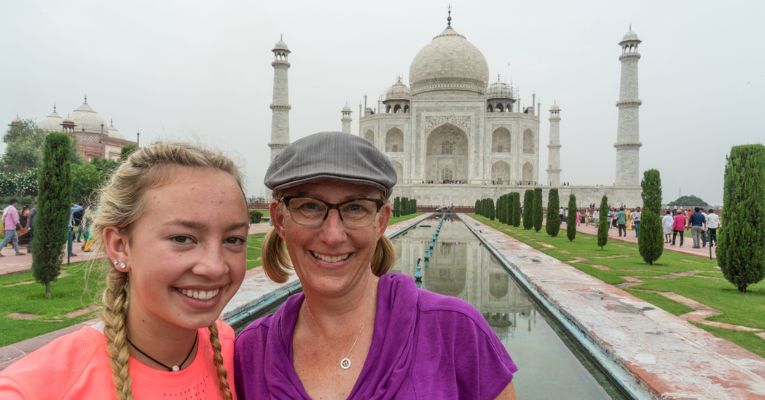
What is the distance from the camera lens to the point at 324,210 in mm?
1024

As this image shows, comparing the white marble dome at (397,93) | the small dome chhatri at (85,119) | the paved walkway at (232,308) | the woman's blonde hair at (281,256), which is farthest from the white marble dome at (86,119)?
the woman's blonde hair at (281,256)

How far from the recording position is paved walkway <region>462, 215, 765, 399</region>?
221 cm

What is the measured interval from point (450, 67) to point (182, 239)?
114 feet

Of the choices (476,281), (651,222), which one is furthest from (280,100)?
(476,281)

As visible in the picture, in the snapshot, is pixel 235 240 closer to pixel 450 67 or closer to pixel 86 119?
pixel 450 67

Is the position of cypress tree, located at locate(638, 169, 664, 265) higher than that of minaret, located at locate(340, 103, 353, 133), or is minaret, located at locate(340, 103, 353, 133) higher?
minaret, located at locate(340, 103, 353, 133)

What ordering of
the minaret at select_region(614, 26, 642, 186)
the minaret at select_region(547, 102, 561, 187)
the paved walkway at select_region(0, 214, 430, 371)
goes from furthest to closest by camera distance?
1. the minaret at select_region(547, 102, 561, 187)
2. the minaret at select_region(614, 26, 642, 186)
3. the paved walkway at select_region(0, 214, 430, 371)

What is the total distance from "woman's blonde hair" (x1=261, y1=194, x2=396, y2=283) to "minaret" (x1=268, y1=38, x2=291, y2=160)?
26.6 m

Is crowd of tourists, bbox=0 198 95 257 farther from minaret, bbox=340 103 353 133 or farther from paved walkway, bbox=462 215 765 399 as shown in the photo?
minaret, bbox=340 103 353 133

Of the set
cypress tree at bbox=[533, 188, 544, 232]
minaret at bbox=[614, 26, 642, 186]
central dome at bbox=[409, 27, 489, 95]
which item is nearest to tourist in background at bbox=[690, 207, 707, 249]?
cypress tree at bbox=[533, 188, 544, 232]

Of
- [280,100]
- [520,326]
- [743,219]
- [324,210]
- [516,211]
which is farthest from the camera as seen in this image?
[280,100]

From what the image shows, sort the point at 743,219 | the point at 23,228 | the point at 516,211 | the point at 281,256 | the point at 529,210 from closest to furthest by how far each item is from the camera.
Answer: the point at 281,256
the point at 743,219
the point at 23,228
the point at 529,210
the point at 516,211

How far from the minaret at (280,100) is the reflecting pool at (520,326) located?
21.2m

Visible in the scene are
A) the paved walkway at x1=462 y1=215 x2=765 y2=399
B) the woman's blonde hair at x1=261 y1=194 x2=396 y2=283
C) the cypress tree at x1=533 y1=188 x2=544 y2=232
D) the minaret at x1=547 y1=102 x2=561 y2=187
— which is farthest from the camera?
the minaret at x1=547 y1=102 x2=561 y2=187
